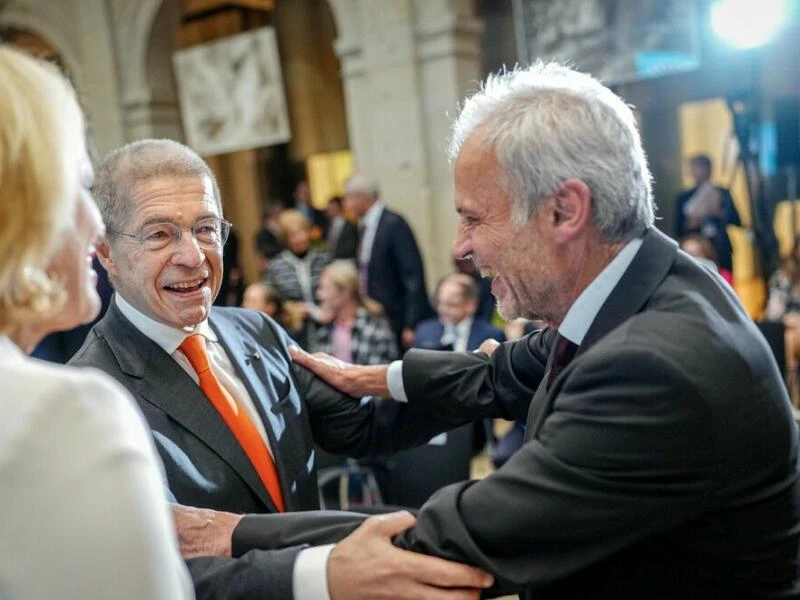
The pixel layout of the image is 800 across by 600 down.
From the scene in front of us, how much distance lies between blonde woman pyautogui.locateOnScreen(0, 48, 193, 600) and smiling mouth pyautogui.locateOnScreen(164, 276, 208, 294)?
2.95 ft

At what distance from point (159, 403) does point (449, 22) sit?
216 inches

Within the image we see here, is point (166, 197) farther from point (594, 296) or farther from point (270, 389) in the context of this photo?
point (594, 296)

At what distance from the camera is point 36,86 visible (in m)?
0.84

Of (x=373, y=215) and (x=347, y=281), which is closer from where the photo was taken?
(x=347, y=281)

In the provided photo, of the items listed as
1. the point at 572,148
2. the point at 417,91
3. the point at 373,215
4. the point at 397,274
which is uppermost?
the point at 417,91

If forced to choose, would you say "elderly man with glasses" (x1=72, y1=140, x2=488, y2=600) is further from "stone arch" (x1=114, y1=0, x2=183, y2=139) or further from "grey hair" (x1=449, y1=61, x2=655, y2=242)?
"stone arch" (x1=114, y1=0, x2=183, y2=139)

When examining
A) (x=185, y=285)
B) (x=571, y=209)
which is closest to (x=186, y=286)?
(x=185, y=285)

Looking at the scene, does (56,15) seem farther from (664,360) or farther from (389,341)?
(664,360)

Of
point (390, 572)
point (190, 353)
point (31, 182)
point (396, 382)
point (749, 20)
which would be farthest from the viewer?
point (749, 20)

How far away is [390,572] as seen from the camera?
1243 millimetres

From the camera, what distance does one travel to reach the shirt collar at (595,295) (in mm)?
1315

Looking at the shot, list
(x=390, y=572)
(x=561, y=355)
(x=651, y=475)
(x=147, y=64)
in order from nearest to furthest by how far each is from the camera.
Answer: (x=651, y=475)
(x=390, y=572)
(x=561, y=355)
(x=147, y=64)

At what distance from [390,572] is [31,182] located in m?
0.77

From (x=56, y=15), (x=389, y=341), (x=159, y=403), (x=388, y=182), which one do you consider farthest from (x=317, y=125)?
(x=159, y=403)
